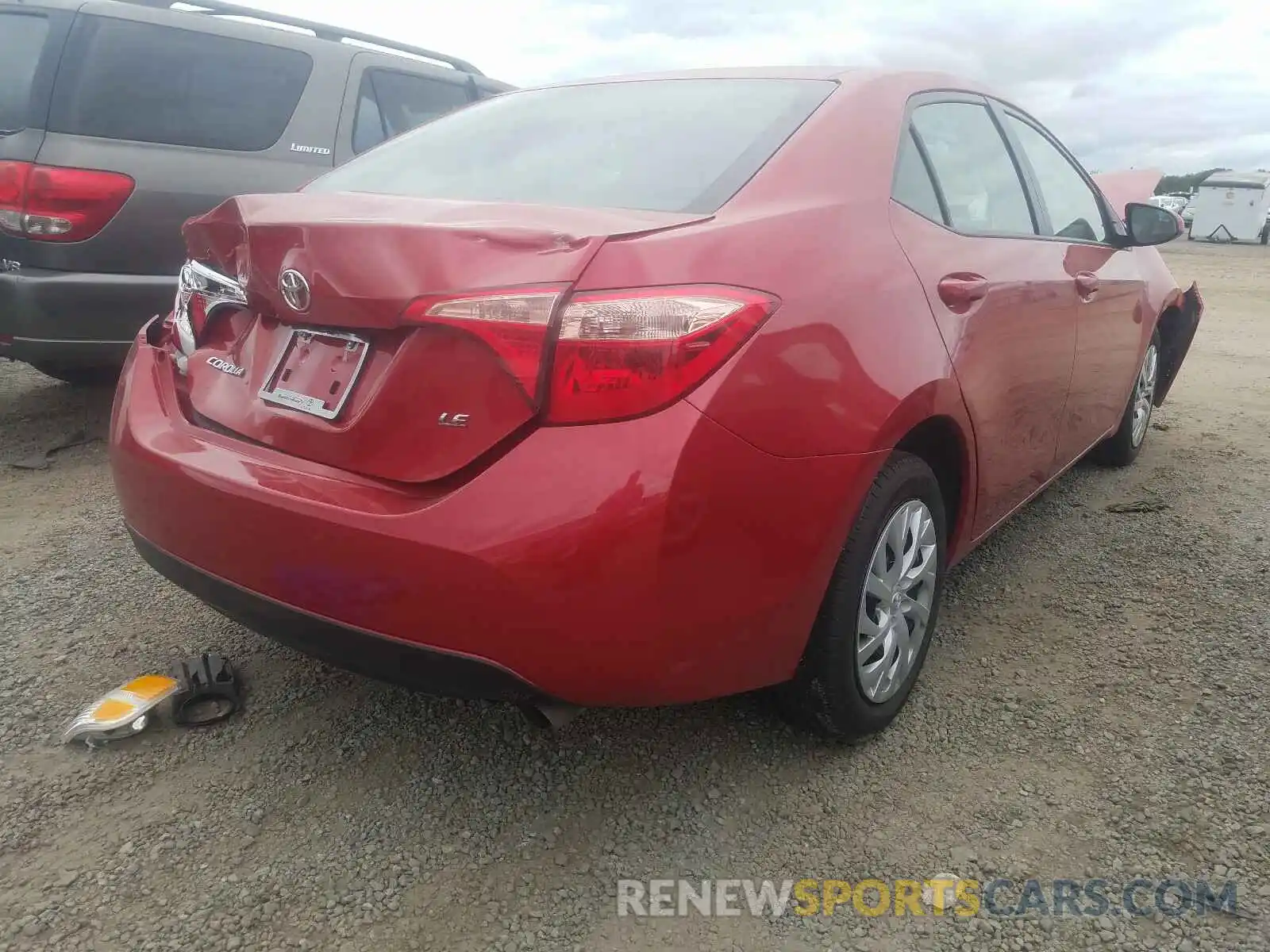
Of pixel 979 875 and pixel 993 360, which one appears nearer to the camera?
pixel 979 875

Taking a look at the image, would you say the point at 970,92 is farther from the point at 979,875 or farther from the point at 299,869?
the point at 299,869

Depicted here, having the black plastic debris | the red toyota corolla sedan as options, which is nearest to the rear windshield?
the red toyota corolla sedan

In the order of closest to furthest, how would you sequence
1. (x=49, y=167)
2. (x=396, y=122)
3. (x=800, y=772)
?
(x=800, y=772)
(x=49, y=167)
(x=396, y=122)

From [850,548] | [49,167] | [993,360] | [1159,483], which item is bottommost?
[1159,483]

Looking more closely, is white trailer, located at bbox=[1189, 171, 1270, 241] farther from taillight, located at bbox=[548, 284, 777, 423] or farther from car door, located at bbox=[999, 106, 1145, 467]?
taillight, located at bbox=[548, 284, 777, 423]

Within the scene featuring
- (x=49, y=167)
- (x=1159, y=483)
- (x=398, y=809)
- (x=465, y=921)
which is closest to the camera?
(x=465, y=921)

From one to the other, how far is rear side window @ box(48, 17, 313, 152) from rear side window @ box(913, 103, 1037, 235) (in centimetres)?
306

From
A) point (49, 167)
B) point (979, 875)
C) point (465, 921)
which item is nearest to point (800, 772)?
point (979, 875)

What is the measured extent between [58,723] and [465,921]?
116cm

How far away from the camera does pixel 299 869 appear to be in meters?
1.79

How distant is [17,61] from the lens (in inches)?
146

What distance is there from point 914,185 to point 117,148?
3066 mm

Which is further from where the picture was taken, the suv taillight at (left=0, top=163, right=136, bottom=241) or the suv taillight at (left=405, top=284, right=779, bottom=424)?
the suv taillight at (left=0, top=163, right=136, bottom=241)

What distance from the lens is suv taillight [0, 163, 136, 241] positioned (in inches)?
138
